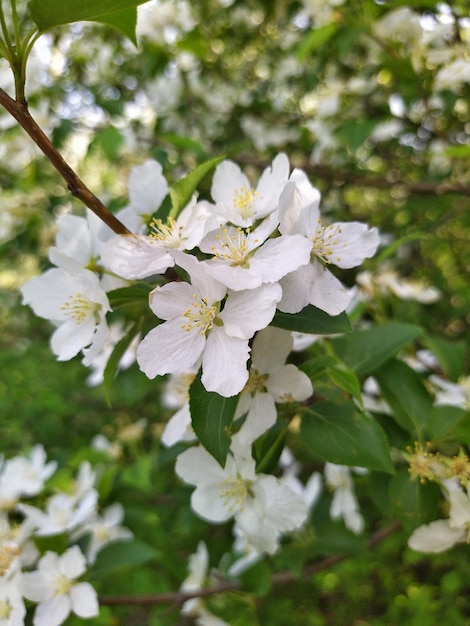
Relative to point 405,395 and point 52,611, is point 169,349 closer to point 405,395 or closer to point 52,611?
point 405,395

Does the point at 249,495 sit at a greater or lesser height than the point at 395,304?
greater

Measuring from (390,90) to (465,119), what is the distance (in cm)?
54

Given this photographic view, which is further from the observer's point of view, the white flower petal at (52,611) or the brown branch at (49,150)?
the white flower petal at (52,611)

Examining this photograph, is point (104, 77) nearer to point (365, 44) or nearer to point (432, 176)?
point (365, 44)

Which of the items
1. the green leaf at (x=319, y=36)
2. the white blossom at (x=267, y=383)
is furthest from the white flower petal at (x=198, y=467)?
the green leaf at (x=319, y=36)

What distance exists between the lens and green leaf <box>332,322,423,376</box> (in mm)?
1268

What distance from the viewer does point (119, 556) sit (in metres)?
1.57

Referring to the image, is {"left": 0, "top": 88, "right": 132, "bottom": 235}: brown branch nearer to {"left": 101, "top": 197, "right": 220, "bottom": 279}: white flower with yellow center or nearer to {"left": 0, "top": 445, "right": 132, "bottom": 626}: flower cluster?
{"left": 101, "top": 197, "right": 220, "bottom": 279}: white flower with yellow center

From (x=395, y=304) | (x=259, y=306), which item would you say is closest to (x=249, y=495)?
(x=259, y=306)

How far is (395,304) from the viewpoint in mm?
2041

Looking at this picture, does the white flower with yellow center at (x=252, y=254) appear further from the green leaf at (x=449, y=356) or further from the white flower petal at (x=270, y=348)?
the green leaf at (x=449, y=356)

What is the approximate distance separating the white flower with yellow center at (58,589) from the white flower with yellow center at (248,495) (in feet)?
1.36

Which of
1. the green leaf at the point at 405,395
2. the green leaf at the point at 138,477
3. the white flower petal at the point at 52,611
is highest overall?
the green leaf at the point at 405,395

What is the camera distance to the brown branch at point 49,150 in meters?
0.87
